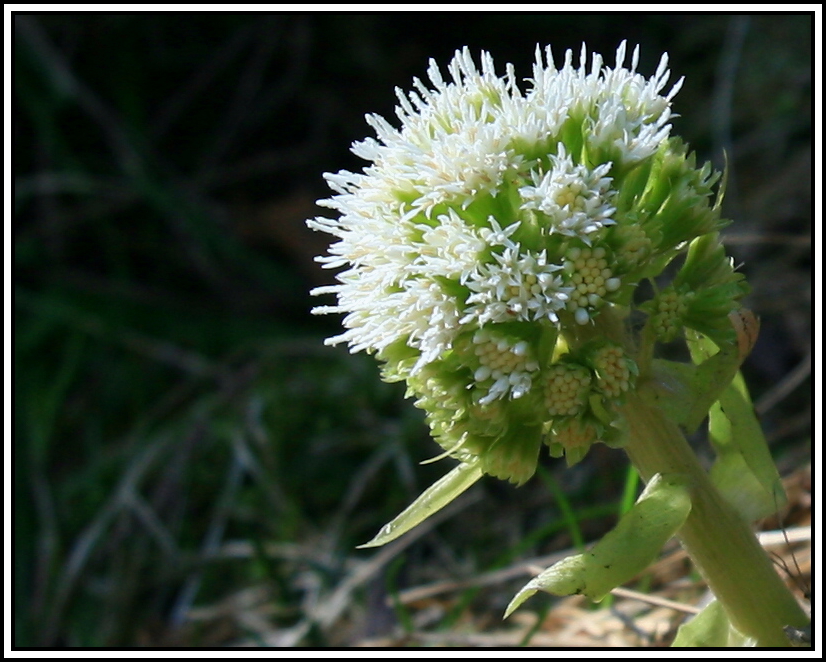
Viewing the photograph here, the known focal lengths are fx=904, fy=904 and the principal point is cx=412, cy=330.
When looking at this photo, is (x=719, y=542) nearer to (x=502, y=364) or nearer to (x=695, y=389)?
(x=695, y=389)

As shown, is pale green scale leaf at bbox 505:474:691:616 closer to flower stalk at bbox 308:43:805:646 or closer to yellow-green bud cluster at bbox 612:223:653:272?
flower stalk at bbox 308:43:805:646

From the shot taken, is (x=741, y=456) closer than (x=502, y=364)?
No

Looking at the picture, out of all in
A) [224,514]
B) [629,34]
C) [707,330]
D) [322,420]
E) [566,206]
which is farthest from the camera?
[629,34]

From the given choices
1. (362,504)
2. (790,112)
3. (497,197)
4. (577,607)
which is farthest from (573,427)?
(790,112)

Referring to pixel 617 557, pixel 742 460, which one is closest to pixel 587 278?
pixel 617 557

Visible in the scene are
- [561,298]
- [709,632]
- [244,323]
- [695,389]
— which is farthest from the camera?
[244,323]

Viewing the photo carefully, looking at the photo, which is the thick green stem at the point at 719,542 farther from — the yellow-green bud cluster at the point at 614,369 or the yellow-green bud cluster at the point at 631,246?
the yellow-green bud cluster at the point at 631,246

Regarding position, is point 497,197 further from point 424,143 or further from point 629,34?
point 629,34
